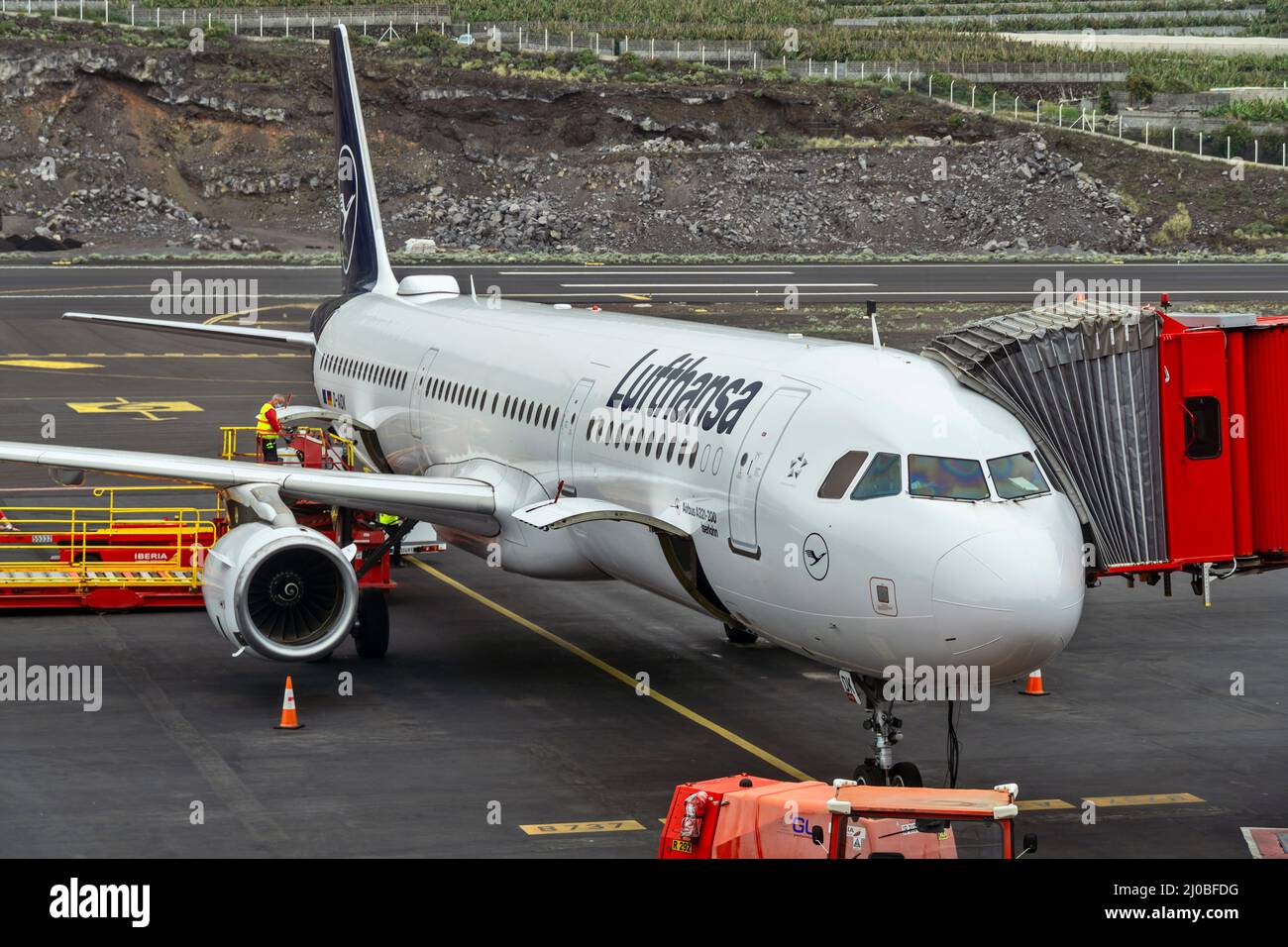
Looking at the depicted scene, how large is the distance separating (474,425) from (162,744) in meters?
7.89

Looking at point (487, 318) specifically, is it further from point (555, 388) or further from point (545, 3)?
point (545, 3)

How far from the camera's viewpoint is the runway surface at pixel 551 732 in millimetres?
18297

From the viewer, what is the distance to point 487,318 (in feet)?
96.5

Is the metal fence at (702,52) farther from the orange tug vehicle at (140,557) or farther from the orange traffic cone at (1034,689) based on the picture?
the orange traffic cone at (1034,689)

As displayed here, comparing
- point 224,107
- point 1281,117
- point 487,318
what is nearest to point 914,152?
point 1281,117

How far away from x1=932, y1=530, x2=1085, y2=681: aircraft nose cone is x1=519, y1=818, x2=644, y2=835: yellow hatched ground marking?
157 inches

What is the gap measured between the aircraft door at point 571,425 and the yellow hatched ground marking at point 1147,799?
8001 millimetres

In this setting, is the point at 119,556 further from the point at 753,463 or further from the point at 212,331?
the point at 753,463

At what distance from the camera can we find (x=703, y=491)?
20.1m

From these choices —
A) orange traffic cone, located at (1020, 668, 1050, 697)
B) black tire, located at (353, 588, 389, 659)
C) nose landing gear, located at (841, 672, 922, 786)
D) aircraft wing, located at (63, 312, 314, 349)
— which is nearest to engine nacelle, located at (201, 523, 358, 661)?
black tire, located at (353, 588, 389, 659)

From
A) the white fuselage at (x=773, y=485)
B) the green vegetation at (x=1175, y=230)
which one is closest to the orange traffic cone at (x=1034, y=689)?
the white fuselage at (x=773, y=485)
